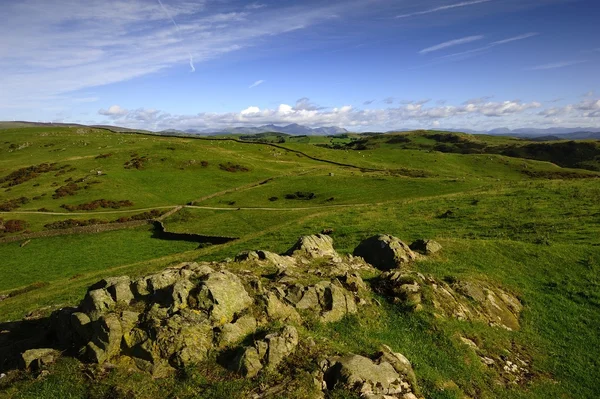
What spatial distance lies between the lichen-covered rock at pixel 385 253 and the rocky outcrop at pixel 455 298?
346 cm

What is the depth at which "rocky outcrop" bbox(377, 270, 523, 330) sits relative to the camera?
20.8 meters

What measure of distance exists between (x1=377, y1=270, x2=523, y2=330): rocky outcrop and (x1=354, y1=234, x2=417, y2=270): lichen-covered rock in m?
3.46

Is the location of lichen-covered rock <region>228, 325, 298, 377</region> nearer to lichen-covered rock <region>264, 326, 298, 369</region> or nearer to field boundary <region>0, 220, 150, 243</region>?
lichen-covered rock <region>264, 326, 298, 369</region>

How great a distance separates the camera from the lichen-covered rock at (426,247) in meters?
29.5

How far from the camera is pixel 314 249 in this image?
2702 cm

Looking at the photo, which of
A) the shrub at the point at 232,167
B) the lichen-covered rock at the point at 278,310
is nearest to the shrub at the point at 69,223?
the shrub at the point at 232,167

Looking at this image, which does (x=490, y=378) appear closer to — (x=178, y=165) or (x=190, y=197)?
(x=190, y=197)

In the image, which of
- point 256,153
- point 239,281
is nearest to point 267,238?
point 239,281

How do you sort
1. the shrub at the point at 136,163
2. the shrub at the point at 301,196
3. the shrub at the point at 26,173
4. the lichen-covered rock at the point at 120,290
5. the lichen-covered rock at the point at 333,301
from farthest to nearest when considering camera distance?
the shrub at the point at 136,163 < the shrub at the point at 26,173 < the shrub at the point at 301,196 < the lichen-covered rock at the point at 333,301 < the lichen-covered rock at the point at 120,290

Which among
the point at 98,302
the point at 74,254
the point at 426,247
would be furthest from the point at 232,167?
the point at 98,302

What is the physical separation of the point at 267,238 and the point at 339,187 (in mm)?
45888

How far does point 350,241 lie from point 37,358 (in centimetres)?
2981

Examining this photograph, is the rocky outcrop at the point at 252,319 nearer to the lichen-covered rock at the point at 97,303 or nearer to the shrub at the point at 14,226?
the lichen-covered rock at the point at 97,303

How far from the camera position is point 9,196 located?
91.4 m
